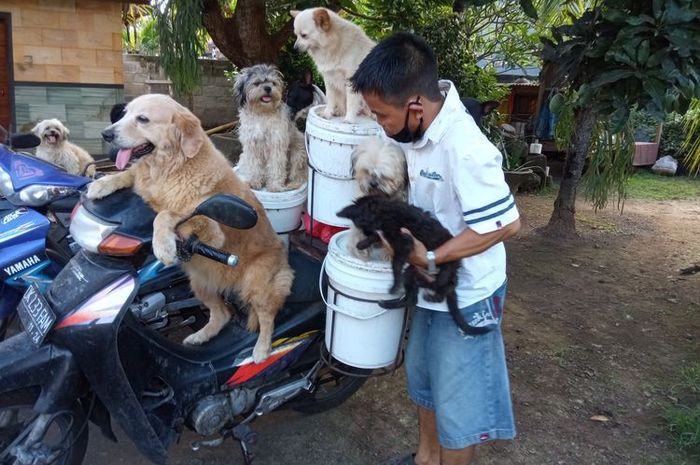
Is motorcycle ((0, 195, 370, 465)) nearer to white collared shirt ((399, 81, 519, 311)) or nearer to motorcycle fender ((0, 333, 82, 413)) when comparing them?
motorcycle fender ((0, 333, 82, 413))

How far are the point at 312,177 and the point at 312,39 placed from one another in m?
1.07

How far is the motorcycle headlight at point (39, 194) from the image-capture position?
309cm

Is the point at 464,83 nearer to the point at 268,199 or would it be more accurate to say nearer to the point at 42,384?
the point at 268,199

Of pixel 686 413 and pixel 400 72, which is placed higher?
pixel 400 72

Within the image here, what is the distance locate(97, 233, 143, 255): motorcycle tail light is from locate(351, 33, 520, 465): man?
3.66 ft

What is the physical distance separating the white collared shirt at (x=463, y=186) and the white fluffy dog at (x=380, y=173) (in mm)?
75

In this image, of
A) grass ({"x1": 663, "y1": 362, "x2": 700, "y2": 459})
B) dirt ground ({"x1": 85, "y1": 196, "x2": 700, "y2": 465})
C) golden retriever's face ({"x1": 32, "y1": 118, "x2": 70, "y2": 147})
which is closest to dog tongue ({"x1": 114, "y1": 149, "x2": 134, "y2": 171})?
dirt ground ({"x1": 85, "y1": 196, "x2": 700, "y2": 465})

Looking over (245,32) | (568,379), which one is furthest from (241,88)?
(568,379)

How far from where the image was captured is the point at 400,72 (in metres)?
2.10

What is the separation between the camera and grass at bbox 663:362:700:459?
3311 mm

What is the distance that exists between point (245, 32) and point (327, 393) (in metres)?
4.20

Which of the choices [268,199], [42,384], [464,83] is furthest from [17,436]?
[464,83]

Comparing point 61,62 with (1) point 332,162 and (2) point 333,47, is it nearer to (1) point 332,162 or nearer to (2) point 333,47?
(2) point 333,47

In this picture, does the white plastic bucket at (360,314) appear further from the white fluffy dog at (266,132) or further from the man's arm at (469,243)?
the white fluffy dog at (266,132)
